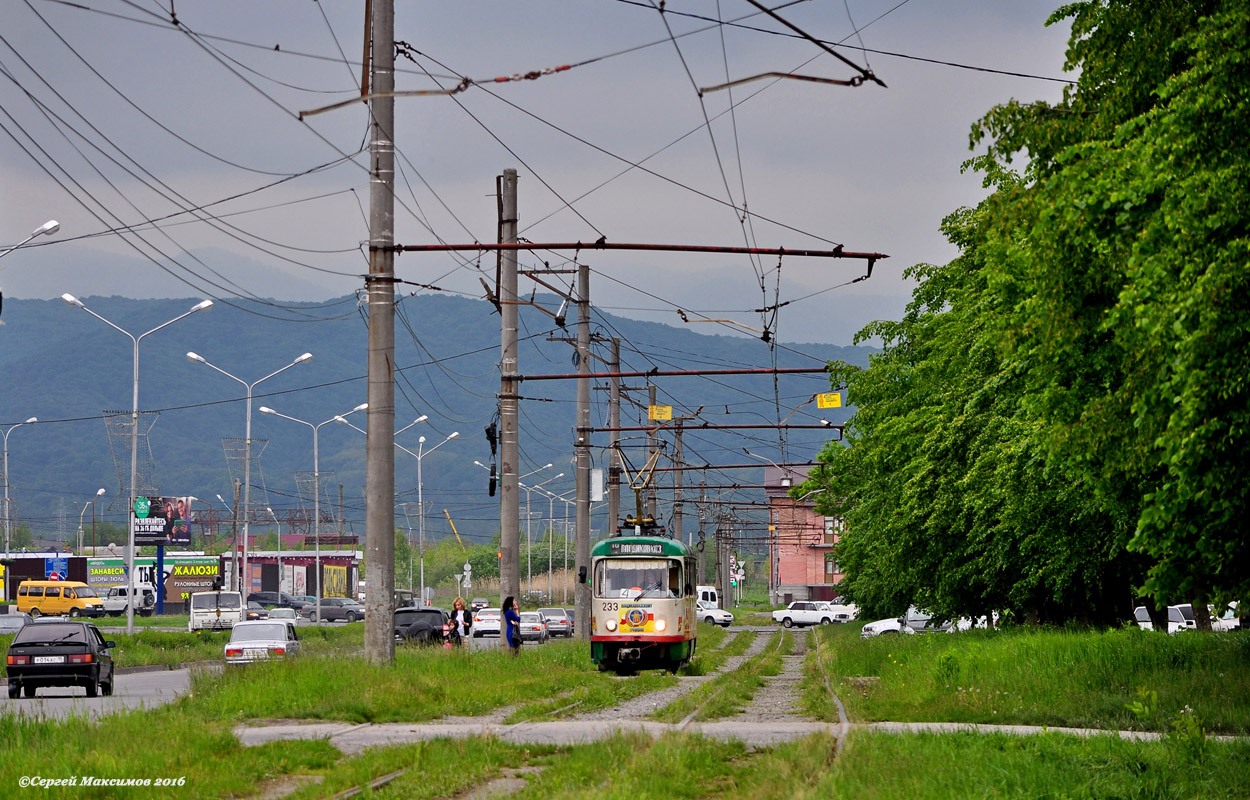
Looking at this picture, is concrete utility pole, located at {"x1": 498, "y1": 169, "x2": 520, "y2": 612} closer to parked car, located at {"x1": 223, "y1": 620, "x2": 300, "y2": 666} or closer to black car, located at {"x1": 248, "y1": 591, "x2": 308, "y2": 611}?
parked car, located at {"x1": 223, "y1": 620, "x2": 300, "y2": 666}

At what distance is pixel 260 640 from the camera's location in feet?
123

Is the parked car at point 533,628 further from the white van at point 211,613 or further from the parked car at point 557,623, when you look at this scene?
the white van at point 211,613

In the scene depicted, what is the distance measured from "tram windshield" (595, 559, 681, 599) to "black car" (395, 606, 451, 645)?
16.1 meters

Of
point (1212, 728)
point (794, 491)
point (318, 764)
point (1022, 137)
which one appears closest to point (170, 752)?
point (318, 764)

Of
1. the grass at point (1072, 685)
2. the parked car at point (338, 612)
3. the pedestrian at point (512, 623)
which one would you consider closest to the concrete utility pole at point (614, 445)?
the pedestrian at point (512, 623)

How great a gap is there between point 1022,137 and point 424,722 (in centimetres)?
1114

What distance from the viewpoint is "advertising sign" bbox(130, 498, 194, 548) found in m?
93.5

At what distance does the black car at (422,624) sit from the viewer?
4766 cm

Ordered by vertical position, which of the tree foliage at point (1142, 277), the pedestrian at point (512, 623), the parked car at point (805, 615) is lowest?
the parked car at point (805, 615)

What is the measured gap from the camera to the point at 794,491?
180 ft

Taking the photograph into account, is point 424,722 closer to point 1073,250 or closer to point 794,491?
point 1073,250

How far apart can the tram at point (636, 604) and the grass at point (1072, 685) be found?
5871mm

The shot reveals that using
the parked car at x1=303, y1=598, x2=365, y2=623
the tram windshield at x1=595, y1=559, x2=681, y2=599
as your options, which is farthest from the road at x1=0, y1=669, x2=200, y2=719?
the parked car at x1=303, y1=598, x2=365, y2=623

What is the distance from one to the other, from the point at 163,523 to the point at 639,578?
73076 millimetres
